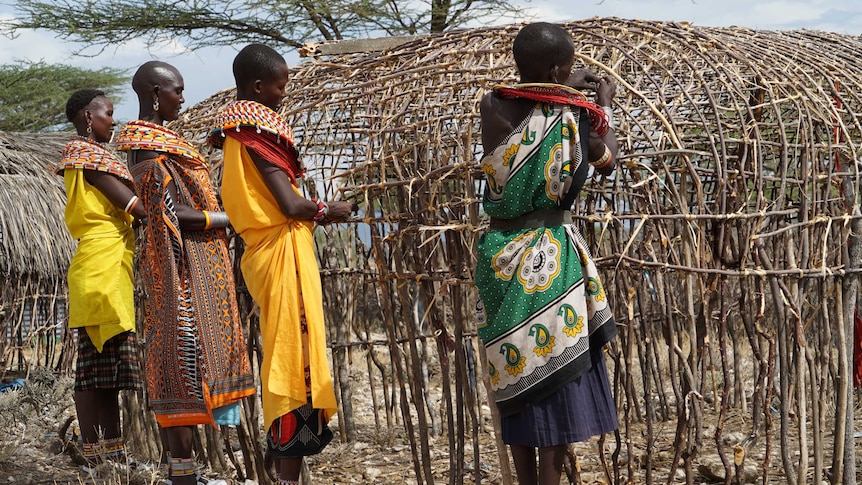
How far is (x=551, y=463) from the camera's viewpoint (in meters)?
2.96

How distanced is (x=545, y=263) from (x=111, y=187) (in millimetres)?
2160

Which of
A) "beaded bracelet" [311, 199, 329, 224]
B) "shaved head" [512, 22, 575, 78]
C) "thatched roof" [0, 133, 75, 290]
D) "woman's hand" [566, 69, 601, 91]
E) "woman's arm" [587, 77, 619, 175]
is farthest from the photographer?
"thatched roof" [0, 133, 75, 290]

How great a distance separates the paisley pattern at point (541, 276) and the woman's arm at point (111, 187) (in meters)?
1.84

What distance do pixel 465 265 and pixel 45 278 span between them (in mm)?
6288

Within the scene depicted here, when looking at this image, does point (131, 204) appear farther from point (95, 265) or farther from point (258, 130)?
point (258, 130)

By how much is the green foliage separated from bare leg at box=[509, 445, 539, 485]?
17622mm

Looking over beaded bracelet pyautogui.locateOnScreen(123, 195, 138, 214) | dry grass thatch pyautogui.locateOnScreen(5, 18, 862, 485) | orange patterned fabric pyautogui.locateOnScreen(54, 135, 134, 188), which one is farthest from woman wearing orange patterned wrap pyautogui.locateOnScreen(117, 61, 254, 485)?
dry grass thatch pyautogui.locateOnScreen(5, 18, 862, 485)

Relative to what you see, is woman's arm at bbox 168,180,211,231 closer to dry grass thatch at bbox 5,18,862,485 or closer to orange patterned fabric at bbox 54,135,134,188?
orange patterned fabric at bbox 54,135,134,188

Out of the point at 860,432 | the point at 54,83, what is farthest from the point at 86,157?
the point at 54,83

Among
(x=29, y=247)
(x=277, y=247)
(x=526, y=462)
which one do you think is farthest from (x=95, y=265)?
(x=29, y=247)

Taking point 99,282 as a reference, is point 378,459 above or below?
below

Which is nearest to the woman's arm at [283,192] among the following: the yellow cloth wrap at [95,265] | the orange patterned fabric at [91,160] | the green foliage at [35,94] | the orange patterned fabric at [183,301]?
the orange patterned fabric at [183,301]

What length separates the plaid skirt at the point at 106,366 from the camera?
4.30 meters

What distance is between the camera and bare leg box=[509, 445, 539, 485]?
305 cm
